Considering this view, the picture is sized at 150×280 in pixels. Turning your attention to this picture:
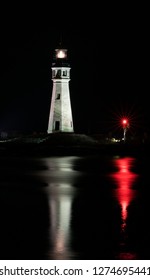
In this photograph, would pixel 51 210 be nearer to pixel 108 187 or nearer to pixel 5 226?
pixel 5 226

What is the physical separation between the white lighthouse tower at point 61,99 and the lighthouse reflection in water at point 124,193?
25863mm

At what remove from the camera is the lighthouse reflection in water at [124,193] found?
14.4 m

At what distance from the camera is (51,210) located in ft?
64.6

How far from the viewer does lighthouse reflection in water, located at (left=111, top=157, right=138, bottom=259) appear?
14.4m

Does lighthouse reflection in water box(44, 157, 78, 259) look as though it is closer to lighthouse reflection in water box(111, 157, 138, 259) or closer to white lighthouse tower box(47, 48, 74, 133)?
lighthouse reflection in water box(111, 157, 138, 259)

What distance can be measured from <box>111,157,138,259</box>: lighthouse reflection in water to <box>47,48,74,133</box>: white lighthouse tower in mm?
25863

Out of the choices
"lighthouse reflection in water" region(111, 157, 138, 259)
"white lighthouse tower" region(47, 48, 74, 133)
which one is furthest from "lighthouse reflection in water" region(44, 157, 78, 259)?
"white lighthouse tower" region(47, 48, 74, 133)

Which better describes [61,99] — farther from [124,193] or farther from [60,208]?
[60,208]

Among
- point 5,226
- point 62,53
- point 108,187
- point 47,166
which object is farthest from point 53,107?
point 5,226

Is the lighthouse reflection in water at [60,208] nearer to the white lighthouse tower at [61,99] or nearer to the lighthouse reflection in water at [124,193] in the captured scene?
the lighthouse reflection in water at [124,193]

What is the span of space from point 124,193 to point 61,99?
4080 centimetres

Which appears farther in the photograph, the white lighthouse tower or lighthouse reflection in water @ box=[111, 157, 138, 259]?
the white lighthouse tower

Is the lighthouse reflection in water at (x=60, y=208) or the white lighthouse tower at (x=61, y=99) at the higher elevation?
the white lighthouse tower at (x=61, y=99)

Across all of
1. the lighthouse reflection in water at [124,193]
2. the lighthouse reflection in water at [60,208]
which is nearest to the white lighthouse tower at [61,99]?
the lighthouse reflection in water at [124,193]
